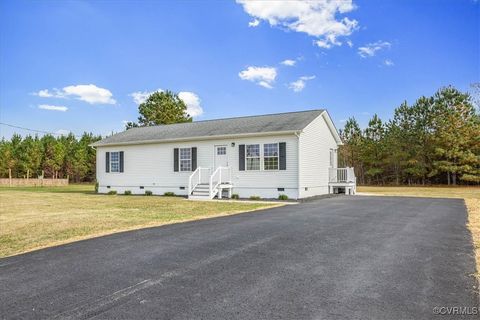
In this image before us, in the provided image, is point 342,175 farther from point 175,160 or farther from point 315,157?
point 175,160

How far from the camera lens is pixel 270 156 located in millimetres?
16203

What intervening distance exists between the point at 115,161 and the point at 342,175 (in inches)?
562

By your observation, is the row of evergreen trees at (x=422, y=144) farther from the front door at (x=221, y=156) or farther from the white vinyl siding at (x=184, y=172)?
the front door at (x=221, y=156)

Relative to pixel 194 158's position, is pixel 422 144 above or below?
above

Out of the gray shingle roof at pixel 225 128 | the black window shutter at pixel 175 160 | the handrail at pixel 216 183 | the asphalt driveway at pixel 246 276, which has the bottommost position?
the asphalt driveway at pixel 246 276

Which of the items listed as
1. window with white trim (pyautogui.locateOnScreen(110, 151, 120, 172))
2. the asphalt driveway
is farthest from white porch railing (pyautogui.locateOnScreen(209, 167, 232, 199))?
the asphalt driveway

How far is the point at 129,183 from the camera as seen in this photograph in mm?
20422

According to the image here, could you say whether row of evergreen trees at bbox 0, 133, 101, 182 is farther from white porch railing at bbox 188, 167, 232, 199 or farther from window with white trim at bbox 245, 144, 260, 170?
window with white trim at bbox 245, 144, 260, 170

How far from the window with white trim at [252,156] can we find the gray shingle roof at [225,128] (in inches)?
30.7

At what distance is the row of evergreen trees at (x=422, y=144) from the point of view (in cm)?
3098

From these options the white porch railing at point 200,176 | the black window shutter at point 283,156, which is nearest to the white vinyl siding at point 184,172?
the black window shutter at point 283,156

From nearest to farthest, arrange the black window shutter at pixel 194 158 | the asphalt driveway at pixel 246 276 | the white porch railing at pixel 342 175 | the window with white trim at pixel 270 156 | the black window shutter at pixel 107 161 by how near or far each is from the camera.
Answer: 1. the asphalt driveway at pixel 246 276
2. the window with white trim at pixel 270 156
3. the black window shutter at pixel 194 158
4. the white porch railing at pixel 342 175
5. the black window shutter at pixel 107 161

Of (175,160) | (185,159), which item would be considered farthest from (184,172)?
(175,160)

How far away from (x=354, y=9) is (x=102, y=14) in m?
12.9
